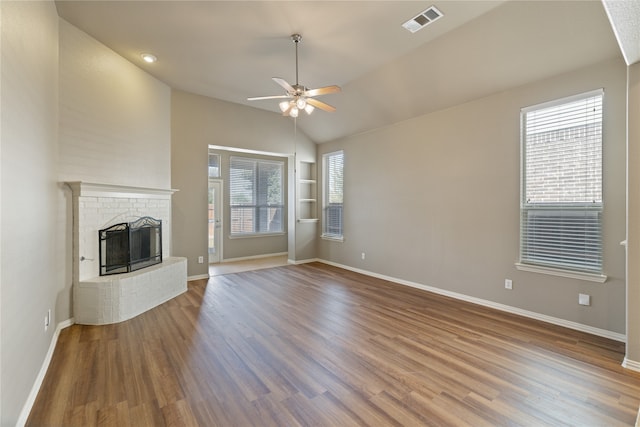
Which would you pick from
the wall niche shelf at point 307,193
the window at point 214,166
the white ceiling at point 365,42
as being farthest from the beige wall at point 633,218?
the window at point 214,166

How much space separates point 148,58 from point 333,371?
14.7 ft

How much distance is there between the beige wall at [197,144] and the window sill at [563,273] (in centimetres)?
496

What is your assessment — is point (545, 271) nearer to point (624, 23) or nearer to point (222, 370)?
point (624, 23)

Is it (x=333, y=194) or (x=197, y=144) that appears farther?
(x=333, y=194)

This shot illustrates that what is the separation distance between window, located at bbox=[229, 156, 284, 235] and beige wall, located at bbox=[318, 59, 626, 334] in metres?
2.55

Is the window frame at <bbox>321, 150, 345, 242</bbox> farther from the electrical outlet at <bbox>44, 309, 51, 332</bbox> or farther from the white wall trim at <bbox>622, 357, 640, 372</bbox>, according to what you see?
the electrical outlet at <bbox>44, 309, 51, 332</bbox>

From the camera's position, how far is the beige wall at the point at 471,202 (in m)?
3.00

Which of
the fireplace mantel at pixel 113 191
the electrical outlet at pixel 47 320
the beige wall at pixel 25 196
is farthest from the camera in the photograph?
the fireplace mantel at pixel 113 191

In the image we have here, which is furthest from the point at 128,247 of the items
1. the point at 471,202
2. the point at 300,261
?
the point at 471,202

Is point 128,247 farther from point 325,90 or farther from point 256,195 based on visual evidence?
point 256,195

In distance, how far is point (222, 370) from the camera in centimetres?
241

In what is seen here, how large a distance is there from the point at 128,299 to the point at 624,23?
204 inches

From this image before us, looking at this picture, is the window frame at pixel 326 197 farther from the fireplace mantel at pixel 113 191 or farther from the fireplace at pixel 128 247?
the fireplace at pixel 128 247

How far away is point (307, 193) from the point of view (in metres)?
7.10
